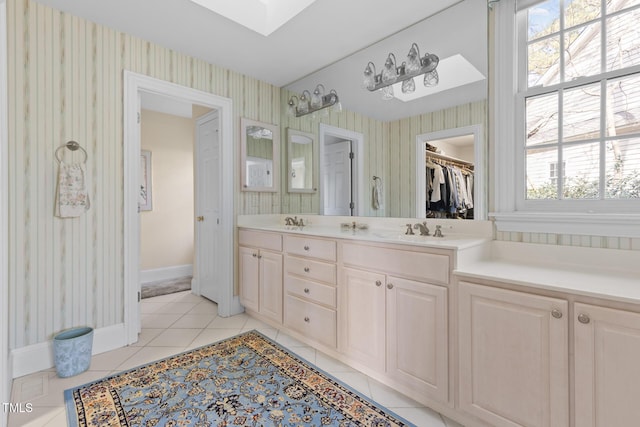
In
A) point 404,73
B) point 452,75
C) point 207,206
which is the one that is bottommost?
point 207,206

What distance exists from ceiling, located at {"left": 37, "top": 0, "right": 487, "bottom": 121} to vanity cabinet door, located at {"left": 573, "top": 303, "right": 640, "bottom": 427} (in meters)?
1.34

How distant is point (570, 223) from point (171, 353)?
8.65 feet

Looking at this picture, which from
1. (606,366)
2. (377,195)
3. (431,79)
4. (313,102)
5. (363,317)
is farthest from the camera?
(313,102)

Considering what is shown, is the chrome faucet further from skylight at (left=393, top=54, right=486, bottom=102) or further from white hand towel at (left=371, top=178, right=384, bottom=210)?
skylight at (left=393, top=54, right=486, bottom=102)

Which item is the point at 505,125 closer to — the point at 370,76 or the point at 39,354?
the point at 370,76

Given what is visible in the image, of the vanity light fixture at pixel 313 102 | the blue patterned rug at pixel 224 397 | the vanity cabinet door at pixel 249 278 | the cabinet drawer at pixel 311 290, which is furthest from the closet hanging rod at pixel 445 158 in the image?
the vanity cabinet door at pixel 249 278

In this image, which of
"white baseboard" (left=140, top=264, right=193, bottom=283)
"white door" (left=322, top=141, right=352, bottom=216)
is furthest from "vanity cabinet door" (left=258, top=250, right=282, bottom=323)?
"white baseboard" (left=140, top=264, right=193, bottom=283)

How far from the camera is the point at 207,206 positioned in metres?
3.51

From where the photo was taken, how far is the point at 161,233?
14.6 feet

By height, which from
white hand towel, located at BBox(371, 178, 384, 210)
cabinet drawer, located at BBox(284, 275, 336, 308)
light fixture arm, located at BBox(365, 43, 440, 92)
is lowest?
cabinet drawer, located at BBox(284, 275, 336, 308)

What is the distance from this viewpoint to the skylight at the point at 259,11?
6.86 feet

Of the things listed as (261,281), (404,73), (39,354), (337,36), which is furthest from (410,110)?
(39,354)

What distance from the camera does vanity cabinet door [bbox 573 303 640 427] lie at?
1.03 meters

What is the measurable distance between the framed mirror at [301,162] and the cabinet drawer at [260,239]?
2.20 feet
